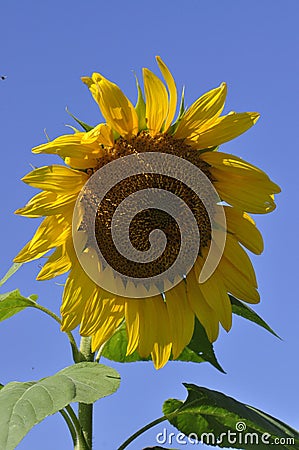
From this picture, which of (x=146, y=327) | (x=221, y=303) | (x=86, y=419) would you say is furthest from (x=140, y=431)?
(x=221, y=303)

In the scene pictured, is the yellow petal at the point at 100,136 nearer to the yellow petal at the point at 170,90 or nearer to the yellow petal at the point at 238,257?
the yellow petal at the point at 170,90

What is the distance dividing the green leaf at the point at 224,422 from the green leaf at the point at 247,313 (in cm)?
22

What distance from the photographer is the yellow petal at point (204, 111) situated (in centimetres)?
186

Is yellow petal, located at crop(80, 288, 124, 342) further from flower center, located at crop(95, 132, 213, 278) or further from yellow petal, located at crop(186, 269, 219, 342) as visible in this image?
yellow petal, located at crop(186, 269, 219, 342)

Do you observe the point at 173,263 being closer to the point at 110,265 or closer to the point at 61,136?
the point at 110,265

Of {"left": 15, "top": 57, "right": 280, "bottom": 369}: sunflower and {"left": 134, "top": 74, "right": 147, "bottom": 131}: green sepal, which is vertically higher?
{"left": 134, "top": 74, "right": 147, "bottom": 131}: green sepal

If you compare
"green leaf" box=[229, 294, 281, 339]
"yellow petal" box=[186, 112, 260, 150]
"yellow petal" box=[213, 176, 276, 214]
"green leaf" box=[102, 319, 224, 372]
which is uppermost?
"yellow petal" box=[186, 112, 260, 150]

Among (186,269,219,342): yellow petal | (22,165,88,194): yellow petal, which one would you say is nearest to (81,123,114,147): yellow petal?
(22,165,88,194): yellow petal

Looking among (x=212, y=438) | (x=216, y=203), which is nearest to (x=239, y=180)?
(x=216, y=203)

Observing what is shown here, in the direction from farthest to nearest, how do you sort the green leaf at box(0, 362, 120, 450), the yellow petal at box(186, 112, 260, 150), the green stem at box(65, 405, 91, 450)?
the yellow petal at box(186, 112, 260, 150), the green stem at box(65, 405, 91, 450), the green leaf at box(0, 362, 120, 450)

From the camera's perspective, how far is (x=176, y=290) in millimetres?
1968

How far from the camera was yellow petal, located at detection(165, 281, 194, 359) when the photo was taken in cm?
189

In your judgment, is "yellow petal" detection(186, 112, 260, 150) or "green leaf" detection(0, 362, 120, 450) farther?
"yellow petal" detection(186, 112, 260, 150)

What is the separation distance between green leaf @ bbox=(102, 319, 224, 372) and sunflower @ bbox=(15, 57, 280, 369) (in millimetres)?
58
